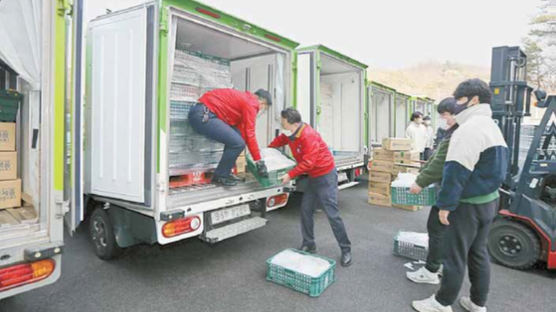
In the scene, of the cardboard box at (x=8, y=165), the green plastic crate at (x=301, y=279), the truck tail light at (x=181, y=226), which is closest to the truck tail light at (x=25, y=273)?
the truck tail light at (x=181, y=226)

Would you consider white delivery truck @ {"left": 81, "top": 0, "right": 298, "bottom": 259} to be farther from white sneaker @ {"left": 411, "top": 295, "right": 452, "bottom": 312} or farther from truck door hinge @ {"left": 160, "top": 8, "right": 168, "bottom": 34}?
white sneaker @ {"left": 411, "top": 295, "right": 452, "bottom": 312}

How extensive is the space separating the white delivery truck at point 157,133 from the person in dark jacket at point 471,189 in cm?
190

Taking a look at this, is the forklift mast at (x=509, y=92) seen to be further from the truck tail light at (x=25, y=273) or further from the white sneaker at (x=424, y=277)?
the truck tail light at (x=25, y=273)

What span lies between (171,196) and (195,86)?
5.16 feet

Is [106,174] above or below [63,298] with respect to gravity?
above

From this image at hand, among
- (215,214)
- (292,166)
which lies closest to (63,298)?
(215,214)

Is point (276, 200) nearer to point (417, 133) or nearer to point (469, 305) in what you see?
point (469, 305)

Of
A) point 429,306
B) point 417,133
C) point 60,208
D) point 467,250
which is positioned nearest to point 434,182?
point 467,250

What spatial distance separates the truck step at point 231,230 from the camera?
322cm

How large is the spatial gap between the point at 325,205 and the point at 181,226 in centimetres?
149

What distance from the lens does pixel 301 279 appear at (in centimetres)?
299

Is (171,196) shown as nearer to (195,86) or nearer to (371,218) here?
(195,86)

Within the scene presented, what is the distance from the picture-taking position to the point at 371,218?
5.57 meters

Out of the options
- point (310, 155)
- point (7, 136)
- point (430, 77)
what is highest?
point (430, 77)
